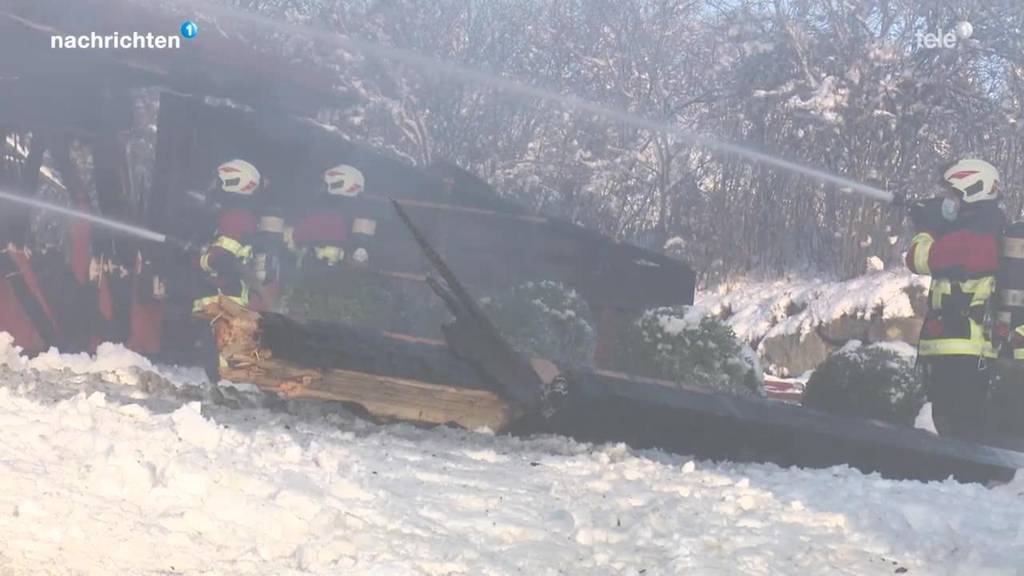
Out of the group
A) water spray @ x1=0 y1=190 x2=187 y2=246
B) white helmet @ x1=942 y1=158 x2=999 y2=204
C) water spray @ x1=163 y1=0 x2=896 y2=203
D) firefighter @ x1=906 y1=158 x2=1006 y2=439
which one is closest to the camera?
firefighter @ x1=906 y1=158 x2=1006 y2=439

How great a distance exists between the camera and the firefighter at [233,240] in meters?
11.3

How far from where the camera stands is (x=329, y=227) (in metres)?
12.2

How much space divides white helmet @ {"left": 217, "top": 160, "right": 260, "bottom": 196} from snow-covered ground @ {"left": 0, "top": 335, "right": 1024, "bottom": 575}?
5324 mm

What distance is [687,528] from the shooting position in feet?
16.3

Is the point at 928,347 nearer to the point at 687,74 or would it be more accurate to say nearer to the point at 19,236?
the point at 19,236

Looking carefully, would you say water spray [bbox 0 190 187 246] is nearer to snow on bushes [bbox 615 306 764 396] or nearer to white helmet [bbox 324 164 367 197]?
white helmet [bbox 324 164 367 197]

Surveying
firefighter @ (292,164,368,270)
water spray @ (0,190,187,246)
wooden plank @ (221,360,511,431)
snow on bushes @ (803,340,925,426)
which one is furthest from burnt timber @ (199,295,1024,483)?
water spray @ (0,190,187,246)

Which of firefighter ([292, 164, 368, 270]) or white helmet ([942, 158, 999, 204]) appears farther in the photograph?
firefighter ([292, 164, 368, 270])

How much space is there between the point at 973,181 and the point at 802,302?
39.2 feet

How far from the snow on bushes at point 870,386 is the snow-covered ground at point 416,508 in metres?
1.84

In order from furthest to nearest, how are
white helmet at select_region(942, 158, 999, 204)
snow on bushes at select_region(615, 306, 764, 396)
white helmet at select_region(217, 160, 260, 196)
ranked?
white helmet at select_region(217, 160, 260, 196) < snow on bushes at select_region(615, 306, 764, 396) < white helmet at select_region(942, 158, 999, 204)

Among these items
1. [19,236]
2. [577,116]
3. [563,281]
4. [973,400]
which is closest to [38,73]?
[19,236]

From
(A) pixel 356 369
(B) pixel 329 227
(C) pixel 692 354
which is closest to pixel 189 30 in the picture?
(B) pixel 329 227

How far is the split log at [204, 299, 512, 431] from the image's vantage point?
20.9 feet
